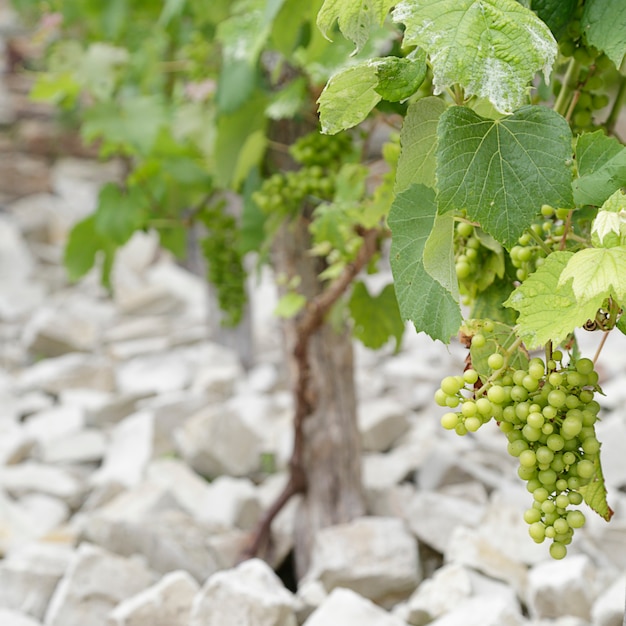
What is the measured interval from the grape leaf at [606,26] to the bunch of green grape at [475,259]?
7.4 inches

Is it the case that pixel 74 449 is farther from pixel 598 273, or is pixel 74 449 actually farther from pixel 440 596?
pixel 598 273

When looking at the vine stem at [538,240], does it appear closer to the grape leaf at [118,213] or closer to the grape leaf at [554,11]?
the grape leaf at [554,11]

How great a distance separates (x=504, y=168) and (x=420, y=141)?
9cm

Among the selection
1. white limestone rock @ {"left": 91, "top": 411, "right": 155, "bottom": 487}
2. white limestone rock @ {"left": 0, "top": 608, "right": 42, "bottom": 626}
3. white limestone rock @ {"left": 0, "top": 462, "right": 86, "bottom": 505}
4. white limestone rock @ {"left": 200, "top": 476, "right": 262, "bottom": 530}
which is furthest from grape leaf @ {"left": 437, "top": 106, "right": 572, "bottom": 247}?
white limestone rock @ {"left": 0, "top": 462, "right": 86, "bottom": 505}

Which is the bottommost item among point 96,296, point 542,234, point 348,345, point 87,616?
point 96,296

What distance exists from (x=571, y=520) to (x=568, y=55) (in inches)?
16.8

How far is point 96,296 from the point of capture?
5402 mm

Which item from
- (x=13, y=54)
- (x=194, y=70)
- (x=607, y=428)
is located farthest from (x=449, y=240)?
(x=13, y=54)

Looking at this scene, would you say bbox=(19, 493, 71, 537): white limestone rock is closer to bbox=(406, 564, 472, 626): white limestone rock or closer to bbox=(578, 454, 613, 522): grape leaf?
bbox=(406, 564, 472, 626): white limestone rock

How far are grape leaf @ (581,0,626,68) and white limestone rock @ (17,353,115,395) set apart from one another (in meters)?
3.37

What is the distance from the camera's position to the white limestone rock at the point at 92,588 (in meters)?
1.59

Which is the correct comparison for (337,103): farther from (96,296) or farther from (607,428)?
(96,296)

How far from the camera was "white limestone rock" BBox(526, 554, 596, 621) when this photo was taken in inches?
57.1

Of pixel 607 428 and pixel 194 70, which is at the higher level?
pixel 194 70
